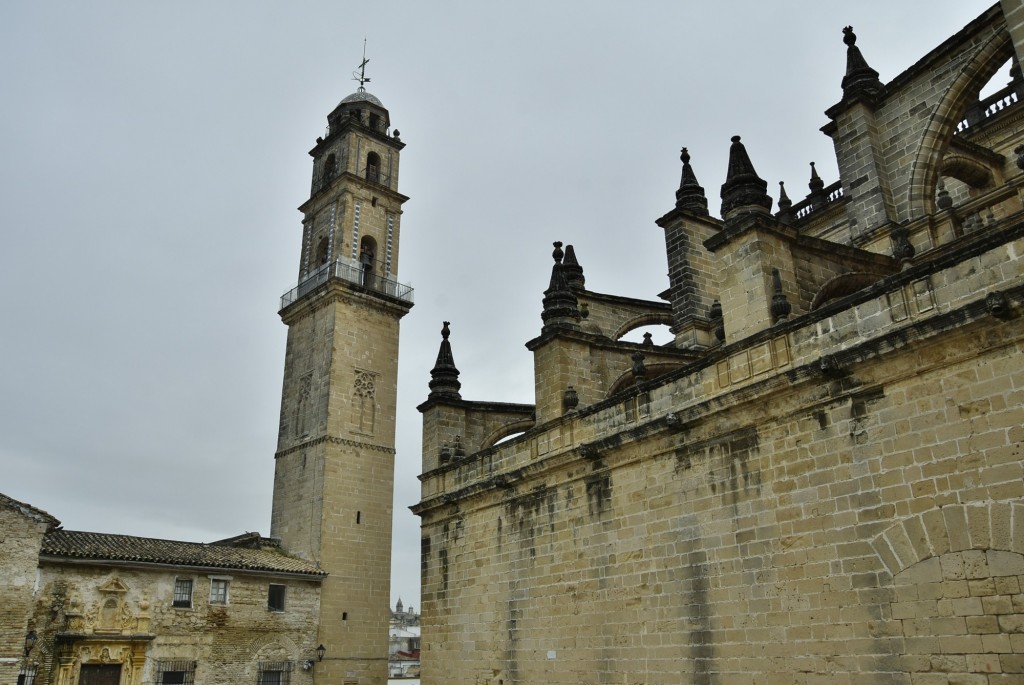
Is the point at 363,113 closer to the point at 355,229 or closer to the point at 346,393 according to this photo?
the point at 355,229

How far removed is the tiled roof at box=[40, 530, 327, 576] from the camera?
19.3 m

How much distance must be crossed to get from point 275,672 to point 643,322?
13.2 metres

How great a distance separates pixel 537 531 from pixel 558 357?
9.96 ft

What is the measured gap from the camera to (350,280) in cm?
2719

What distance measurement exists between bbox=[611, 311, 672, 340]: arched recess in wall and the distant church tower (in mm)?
10222

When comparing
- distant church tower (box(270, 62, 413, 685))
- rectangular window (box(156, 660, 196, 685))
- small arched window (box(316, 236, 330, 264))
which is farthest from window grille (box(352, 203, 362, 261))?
rectangular window (box(156, 660, 196, 685))

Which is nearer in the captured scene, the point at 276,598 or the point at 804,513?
the point at 804,513

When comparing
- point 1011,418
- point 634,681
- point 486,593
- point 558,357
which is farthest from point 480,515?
point 1011,418

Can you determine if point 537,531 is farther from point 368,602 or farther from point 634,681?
point 368,602

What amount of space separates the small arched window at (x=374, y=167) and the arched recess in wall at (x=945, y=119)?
830 inches

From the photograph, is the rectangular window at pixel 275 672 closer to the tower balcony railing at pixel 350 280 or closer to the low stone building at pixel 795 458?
the low stone building at pixel 795 458

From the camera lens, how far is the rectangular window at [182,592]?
67.5 feet

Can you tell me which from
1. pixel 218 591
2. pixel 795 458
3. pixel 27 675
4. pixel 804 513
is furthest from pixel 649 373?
pixel 27 675

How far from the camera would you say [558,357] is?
14.6 meters
